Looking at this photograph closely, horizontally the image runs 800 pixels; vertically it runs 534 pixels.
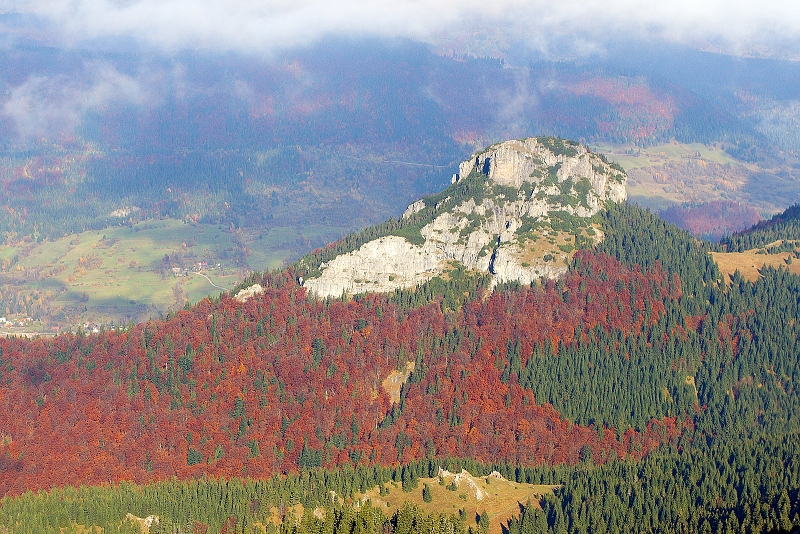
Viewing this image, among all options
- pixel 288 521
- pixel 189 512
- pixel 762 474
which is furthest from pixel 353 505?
pixel 762 474

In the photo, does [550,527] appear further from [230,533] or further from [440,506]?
[230,533]

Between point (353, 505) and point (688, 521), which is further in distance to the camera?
point (353, 505)

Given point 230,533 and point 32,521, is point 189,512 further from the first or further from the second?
point 32,521

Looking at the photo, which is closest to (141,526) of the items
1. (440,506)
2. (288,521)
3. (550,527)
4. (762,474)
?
(288,521)

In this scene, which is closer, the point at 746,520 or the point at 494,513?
the point at 746,520

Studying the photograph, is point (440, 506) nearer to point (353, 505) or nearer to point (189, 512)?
point (353, 505)

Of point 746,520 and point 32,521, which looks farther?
point 32,521

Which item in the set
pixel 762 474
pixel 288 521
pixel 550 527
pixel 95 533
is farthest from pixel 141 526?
pixel 762 474
